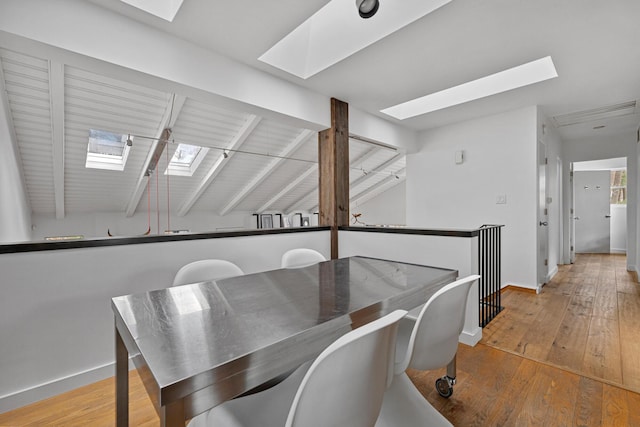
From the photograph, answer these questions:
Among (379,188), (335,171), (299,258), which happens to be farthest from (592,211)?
(299,258)

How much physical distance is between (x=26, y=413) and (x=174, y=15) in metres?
2.56

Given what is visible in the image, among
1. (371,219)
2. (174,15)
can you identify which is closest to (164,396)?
(174,15)

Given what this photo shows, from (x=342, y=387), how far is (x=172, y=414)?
40 centimetres

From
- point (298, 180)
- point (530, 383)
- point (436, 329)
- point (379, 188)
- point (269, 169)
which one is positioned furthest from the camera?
point (379, 188)

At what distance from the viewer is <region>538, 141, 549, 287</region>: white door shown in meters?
3.77

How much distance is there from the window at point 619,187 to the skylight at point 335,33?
834cm

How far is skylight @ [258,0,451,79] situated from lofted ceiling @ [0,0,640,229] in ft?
0.23

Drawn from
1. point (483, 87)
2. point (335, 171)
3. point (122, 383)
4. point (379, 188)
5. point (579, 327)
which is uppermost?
point (483, 87)

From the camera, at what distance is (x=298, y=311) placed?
1133mm

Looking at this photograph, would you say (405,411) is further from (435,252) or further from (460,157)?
(460,157)

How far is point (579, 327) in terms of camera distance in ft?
8.87

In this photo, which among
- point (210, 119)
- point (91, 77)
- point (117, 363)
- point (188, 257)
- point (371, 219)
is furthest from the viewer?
point (371, 219)

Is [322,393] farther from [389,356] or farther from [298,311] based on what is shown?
[298,311]

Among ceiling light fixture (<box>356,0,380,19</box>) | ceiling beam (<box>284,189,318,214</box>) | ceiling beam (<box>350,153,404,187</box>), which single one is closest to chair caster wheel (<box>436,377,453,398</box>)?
ceiling light fixture (<box>356,0,380,19</box>)
